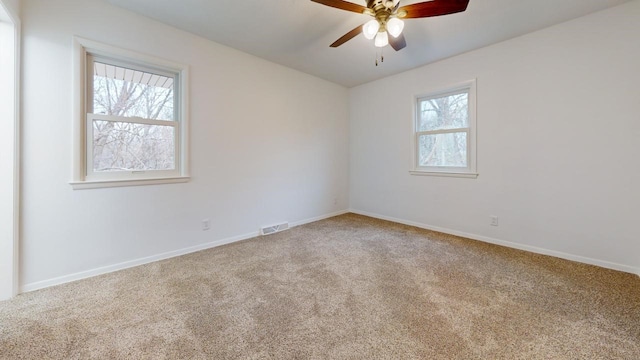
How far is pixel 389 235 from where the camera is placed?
339cm

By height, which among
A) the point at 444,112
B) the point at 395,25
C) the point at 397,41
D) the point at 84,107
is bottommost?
the point at 84,107

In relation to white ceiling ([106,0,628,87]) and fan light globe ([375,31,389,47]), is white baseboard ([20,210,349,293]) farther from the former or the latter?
fan light globe ([375,31,389,47])

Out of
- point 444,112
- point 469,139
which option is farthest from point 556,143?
point 444,112

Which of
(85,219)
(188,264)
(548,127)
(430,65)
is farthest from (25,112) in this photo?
(548,127)

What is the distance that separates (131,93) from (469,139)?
164 inches

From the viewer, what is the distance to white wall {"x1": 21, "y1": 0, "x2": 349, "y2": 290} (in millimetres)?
1984

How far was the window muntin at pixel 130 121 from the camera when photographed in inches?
88.9

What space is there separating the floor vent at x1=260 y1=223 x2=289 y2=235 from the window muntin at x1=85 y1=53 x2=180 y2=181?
137 centimetres

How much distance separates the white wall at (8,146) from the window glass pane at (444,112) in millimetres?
4485

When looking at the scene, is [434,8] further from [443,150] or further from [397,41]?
[443,150]

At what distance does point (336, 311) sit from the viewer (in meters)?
1.69

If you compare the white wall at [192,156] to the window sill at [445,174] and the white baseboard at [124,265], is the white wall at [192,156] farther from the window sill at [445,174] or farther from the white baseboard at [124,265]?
the window sill at [445,174]

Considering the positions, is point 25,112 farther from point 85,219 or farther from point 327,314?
point 327,314

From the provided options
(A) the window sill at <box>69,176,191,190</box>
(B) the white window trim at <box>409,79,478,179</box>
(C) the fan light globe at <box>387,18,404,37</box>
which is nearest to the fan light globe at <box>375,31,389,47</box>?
(C) the fan light globe at <box>387,18,404,37</box>
